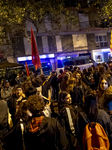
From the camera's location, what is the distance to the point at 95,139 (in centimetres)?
195

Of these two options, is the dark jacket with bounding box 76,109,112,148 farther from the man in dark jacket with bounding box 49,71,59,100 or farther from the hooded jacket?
Answer: the man in dark jacket with bounding box 49,71,59,100

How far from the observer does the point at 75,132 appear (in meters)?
2.35

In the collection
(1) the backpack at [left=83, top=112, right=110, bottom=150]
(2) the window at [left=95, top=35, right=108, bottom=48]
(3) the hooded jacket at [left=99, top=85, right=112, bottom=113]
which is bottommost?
(1) the backpack at [left=83, top=112, right=110, bottom=150]

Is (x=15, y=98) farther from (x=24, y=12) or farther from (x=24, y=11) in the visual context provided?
(x=24, y=12)

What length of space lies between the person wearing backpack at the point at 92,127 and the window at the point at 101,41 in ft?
72.0

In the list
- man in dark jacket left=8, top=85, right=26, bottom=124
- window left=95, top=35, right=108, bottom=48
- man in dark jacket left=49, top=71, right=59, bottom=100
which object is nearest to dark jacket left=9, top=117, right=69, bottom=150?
man in dark jacket left=8, top=85, right=26, bottom=124

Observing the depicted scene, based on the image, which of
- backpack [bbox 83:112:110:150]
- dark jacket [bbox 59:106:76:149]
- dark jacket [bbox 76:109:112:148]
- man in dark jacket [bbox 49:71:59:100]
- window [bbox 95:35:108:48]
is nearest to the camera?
backpack [bbox 83:112:110:150]

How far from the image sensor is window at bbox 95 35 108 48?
74.8ft

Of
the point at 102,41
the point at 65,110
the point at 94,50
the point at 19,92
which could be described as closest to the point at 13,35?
the point at 94,50

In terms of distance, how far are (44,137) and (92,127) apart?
2.31ft

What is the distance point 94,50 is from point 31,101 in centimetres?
Answer: 2143

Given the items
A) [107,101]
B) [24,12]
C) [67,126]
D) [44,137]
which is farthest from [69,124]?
[24,12]

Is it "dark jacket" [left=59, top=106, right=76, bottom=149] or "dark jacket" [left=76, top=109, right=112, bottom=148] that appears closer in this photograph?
"dark jacket" [left=76, top=109, right=112, bottom=148]

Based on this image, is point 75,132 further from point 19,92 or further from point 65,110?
point 19,92
